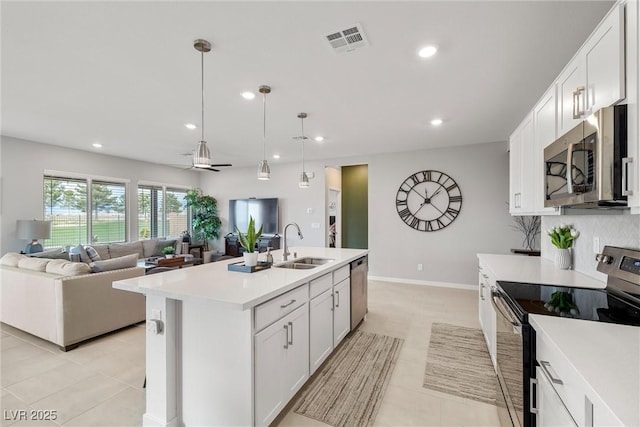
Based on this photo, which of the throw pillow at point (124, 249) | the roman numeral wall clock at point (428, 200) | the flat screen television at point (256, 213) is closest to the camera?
the roman numeral wall clock at point (428, 200)

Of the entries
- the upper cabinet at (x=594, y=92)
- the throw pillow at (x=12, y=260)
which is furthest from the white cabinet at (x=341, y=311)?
the throw pillow at (x=12, y=260)

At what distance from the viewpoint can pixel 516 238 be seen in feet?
16.0

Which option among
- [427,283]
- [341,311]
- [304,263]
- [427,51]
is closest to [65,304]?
[304,263]

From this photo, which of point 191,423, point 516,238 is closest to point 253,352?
point 191,423

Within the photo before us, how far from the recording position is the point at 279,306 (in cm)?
181

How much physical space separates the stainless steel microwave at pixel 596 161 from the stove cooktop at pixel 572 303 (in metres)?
0.54

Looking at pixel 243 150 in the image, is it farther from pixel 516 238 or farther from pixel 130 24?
pixel 516 238

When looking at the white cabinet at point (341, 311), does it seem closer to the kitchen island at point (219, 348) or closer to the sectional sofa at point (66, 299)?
the kitchen island at point (219, 348)

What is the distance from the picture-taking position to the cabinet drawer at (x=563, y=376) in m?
0.90

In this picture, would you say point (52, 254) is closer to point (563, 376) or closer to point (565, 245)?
point (563, 376)

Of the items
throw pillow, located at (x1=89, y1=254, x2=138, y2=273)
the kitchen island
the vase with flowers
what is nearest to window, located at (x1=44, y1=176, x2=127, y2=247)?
throw pillow, located at (x1=89, y1=254, x2=138, y2=273)

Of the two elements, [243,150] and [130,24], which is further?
[243,150]

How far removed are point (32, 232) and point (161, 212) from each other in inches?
111

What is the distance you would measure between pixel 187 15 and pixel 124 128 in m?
3.12
